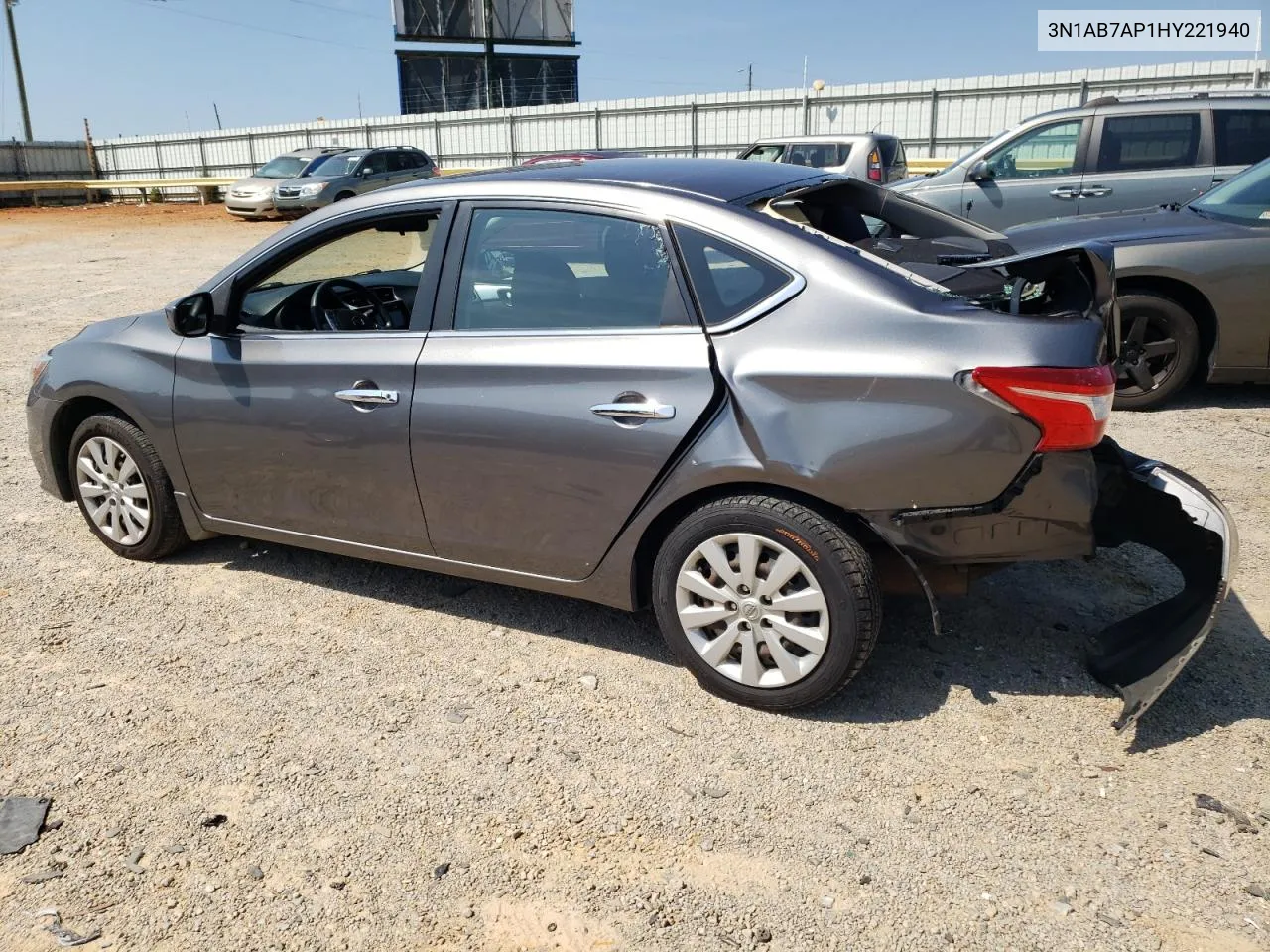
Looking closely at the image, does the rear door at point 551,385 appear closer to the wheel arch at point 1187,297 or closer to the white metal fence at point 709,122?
the wheel arch at point 1187,297

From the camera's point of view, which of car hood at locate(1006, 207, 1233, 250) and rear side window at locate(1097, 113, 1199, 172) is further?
rear side window at locate(1097, 113, 1199, 172)

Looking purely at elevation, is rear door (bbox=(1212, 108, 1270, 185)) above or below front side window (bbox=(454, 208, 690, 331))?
above

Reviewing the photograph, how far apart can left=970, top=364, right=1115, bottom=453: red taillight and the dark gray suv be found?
6.42m

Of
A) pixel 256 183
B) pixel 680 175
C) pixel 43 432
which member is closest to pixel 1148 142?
pixel 680 175

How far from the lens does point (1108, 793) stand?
117 inches

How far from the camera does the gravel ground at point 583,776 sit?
2.60 metres

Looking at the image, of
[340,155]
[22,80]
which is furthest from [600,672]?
[22,80]

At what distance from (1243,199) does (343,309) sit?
5582 mm

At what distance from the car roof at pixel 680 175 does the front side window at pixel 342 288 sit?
545 mm

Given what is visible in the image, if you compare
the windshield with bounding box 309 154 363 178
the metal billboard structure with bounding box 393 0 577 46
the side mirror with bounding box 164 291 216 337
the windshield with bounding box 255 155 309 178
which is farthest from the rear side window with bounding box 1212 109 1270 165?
the metal billboard structure with bounding box 393 0 577 46

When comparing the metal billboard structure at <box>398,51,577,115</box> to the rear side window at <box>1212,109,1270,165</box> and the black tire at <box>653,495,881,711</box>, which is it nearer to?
the rear side window at <box>1212,109,1270,165</box>

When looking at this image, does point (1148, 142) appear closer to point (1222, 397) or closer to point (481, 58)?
point (1222, 397)

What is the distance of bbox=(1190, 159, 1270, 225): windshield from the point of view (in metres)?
6.46

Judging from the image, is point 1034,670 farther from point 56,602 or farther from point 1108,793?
point 56,602
